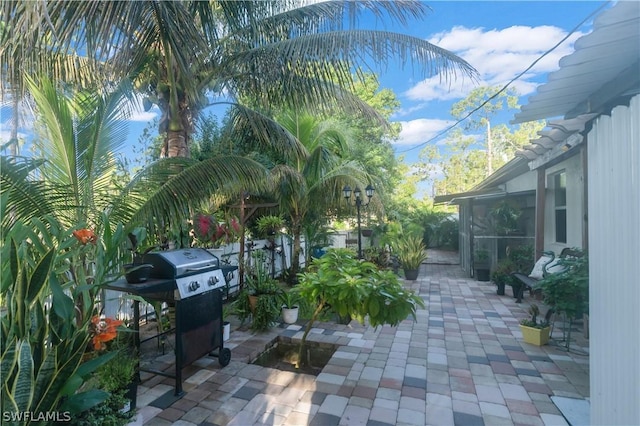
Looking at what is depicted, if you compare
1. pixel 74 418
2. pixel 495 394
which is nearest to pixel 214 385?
pixel 74 418

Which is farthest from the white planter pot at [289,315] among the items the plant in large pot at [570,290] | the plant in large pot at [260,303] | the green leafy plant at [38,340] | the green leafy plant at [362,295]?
the plant in large pot at [570,290]

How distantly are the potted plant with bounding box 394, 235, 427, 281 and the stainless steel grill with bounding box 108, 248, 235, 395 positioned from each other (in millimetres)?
6198

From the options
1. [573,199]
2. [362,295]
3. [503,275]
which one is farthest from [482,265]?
[362,295]

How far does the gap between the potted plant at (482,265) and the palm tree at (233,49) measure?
5.57 metres

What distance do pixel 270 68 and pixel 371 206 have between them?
5.61m

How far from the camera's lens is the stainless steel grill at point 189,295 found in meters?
2.78

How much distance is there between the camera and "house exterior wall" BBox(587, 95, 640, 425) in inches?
59.5

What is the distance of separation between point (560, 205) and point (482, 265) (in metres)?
2.42

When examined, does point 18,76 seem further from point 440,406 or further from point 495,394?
point 495,394

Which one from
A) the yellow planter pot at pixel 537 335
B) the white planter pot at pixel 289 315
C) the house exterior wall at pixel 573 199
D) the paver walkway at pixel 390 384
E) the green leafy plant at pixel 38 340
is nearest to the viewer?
the green leafy plant at pixel 38 340

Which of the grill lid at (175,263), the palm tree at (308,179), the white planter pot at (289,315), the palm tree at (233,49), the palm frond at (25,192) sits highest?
the palm tree at (233,49)

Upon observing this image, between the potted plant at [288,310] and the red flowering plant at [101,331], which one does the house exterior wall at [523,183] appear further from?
the red flowering plant at [101,331]

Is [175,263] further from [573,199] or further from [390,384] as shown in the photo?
[573,199]

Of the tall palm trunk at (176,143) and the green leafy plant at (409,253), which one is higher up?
the tall palm trunk at (176,143)
